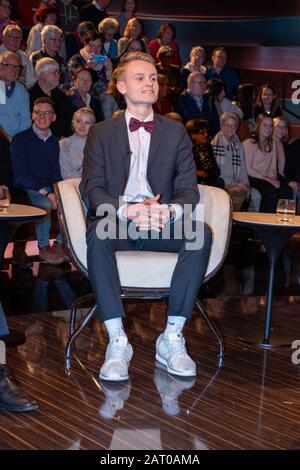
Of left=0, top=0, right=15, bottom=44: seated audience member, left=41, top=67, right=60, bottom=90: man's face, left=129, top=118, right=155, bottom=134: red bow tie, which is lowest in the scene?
left=129, top=118, right=155, bottom=134: red bow tie

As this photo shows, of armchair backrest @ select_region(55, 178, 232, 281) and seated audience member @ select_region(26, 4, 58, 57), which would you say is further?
seated audience member @ select_region(26, 4, 58, 57)

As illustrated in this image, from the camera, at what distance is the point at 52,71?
21.6 ft

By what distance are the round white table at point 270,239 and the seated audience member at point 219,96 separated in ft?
14.5

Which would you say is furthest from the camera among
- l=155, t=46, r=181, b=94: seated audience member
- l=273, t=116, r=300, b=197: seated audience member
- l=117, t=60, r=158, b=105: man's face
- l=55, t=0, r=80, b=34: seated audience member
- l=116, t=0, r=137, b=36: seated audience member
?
l=116, t=0, r=137, b=36: seated audience member

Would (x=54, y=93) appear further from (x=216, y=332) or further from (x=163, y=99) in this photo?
(x=216, y=332)

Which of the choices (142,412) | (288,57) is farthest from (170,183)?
(288,57)

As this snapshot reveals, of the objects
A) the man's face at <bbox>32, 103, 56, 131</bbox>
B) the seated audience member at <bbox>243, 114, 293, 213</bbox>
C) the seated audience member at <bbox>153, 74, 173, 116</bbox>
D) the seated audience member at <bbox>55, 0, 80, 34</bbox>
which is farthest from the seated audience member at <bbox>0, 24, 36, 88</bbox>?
the seated audience member at <bbox>243, 114, 293, 213</bbox>

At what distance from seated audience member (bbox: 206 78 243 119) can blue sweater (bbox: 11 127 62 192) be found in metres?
2.77

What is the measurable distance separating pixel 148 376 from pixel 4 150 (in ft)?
9.57

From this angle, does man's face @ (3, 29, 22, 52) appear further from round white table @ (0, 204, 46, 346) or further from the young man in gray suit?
the young man in gray suit

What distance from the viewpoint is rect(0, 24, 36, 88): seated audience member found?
6793 mm

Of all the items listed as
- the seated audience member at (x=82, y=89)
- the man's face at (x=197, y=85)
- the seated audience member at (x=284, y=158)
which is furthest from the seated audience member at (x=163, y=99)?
the seated audience member at (x=284, y=158)

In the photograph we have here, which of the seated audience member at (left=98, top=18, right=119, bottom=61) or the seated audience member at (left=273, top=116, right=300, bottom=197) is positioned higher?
the seated audience member at (left=98, top=18, right=119, bottom=61)

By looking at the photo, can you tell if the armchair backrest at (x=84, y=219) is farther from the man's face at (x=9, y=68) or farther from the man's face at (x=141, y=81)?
the man's face at (x=9, y=68)
